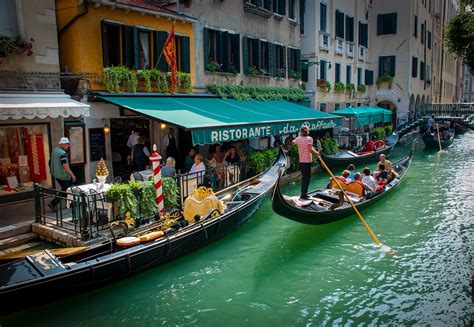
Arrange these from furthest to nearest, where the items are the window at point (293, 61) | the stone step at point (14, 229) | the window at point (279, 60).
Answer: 1. the window at point (293, 61)
2. the window at point (279, 60)
3. the stone step at point (14, 229)

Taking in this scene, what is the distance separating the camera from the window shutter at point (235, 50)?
530 inches

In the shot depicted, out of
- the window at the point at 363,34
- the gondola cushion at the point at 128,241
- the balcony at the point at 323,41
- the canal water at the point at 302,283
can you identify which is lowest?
the canal water at the point at 302,283

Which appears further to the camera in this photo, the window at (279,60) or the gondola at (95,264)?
the window at (279,60)

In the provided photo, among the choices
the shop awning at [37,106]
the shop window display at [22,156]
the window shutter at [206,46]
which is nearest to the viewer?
the shop awning at [37,106]

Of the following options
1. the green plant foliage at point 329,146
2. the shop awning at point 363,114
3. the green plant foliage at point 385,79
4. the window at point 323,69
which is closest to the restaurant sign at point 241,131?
the green plant foliage at point 329,146

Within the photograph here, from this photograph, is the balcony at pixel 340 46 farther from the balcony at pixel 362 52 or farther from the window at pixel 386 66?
the window at pixel 386 66

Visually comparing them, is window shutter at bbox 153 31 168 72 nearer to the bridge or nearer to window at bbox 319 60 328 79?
window at bbox 319 60 328 79

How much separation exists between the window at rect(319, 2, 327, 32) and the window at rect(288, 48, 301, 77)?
308 cm

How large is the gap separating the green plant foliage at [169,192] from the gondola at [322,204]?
1.98 meters

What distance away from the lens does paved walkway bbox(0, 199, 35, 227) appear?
285 inches

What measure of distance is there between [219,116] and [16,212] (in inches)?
188

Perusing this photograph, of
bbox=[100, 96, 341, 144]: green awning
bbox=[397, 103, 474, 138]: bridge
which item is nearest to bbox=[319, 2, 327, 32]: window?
bbox=[100, 96, 341, 144]: green awning

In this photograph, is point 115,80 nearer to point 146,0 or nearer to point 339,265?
point 146,0

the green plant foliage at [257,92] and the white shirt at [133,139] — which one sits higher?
the green plant foliage at [257,92]
